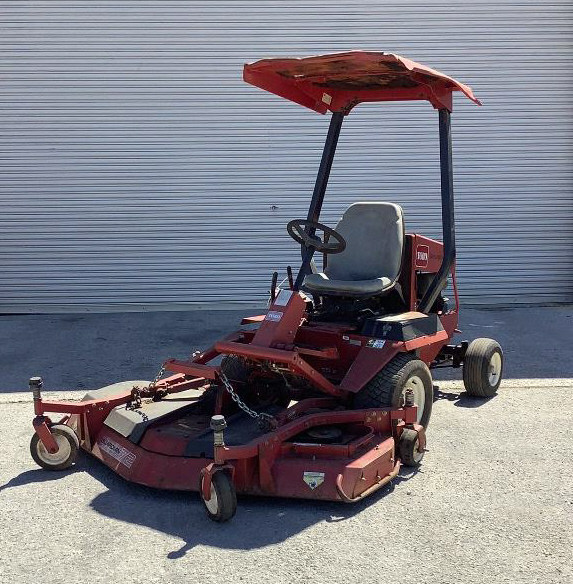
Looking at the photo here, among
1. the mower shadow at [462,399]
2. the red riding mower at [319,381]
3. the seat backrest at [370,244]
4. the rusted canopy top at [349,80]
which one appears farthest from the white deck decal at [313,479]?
the rusted canopy top at [349,80]

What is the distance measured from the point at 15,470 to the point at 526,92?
8079 millimetres

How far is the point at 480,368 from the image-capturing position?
19.9ft

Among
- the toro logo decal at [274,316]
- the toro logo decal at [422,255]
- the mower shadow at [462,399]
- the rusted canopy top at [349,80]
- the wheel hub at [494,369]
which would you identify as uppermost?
the rusted canopy top at [349,80]

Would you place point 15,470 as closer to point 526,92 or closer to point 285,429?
point 285,429

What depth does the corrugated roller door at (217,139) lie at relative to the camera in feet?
31.8

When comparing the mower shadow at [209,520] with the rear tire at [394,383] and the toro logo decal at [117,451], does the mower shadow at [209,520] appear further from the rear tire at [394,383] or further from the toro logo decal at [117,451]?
the rear tire at [394,383]

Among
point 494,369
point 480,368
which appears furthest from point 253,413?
point 494,369

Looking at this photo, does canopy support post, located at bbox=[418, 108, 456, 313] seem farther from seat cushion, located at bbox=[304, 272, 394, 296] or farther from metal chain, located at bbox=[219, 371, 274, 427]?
metal chain, located at bbox=[219, 371, 274, 427]

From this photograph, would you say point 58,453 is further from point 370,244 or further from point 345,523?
point 370,244

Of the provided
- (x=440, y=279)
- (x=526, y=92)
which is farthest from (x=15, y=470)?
(x=526, y=92)

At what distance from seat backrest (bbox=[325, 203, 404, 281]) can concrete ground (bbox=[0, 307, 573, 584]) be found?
121cm

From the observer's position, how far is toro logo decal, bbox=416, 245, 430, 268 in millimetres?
5582

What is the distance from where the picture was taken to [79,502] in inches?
166

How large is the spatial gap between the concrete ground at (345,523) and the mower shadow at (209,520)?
1 centimetres
